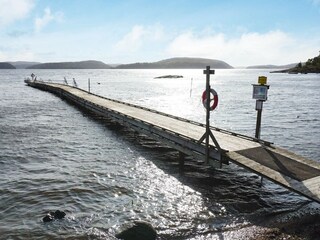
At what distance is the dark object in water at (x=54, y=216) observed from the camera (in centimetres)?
1105

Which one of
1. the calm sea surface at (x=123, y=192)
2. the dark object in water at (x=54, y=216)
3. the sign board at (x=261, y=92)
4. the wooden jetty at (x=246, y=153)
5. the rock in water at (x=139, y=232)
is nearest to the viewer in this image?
the rock in water at (x=139, y=232)

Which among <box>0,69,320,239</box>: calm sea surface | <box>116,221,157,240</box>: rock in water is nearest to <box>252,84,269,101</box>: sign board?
<box>0,69,320,239</box>: calm sea surface

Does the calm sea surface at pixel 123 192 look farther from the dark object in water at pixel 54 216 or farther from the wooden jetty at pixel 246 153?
the wooden jetty at pixel 246 153

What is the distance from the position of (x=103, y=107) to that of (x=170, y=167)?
14.8 metres

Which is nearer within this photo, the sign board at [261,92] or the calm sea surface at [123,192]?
the calm sea surface at [123,192]

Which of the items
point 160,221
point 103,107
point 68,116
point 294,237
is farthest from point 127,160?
point 68,116

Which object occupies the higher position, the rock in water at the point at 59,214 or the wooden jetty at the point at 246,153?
the wooden jetty at the point at 246,153

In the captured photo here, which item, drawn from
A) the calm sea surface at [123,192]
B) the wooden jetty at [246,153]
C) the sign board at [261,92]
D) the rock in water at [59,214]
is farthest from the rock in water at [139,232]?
the sign board at [261,92]

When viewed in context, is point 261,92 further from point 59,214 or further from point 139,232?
point 59,214

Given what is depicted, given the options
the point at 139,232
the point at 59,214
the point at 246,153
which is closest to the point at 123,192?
the point at 59,214

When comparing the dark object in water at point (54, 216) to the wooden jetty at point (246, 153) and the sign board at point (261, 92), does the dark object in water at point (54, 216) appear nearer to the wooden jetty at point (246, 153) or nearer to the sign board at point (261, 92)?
the wooden jetty at point (246, 153)

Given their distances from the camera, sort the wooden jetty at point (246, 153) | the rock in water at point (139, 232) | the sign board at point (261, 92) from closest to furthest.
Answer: the rock in water at point (139, 232)
the wooden jetty at point (246, 153)
the sign board at point (261, 92)

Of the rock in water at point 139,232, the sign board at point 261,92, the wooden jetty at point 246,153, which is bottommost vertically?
the rock in water at point 139,232

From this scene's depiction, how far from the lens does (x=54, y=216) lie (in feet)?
37.0
